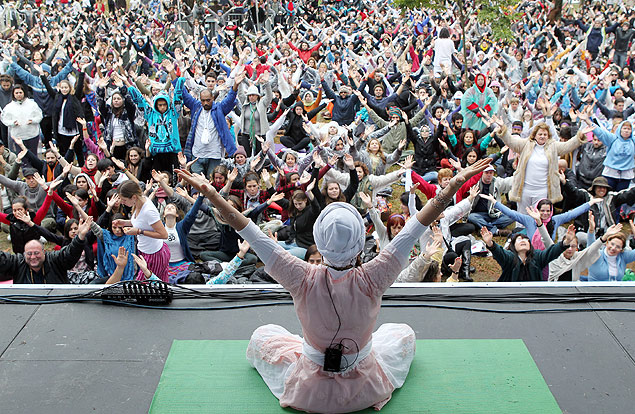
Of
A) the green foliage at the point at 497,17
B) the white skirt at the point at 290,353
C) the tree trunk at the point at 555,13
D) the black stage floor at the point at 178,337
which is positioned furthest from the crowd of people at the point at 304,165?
the tree trunk at the point at 555,13

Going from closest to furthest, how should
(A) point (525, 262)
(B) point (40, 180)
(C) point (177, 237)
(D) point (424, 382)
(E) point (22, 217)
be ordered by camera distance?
(D) point (424, 382) → (A) point (525, 262) → (E) point (22, 217) → (C) point (177, 237) → (B) point (40, 180)

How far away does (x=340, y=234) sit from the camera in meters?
2.81

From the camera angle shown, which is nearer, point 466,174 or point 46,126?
point 466,174

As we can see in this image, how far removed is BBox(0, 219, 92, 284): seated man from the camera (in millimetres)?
5316

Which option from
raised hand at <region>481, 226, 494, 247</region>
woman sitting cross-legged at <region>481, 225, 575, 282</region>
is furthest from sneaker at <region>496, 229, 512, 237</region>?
raised hand at <region>481, 226, 494, 247</region>

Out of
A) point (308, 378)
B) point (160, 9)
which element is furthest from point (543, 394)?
point (160, 9)

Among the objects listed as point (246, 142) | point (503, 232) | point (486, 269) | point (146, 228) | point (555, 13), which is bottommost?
point (486, 269)

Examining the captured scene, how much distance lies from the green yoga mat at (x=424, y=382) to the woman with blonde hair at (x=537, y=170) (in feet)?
13.5

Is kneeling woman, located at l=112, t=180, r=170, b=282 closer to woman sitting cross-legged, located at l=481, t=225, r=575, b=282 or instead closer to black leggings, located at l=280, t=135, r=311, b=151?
woman sitting cross-legged, located at l=481, t=225, r=575, b=282

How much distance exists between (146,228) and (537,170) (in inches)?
175

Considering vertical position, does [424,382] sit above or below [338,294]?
below

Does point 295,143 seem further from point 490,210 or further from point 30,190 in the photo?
point 30,190

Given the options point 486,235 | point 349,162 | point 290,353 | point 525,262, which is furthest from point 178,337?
point 349,162

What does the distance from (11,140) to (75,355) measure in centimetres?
662
